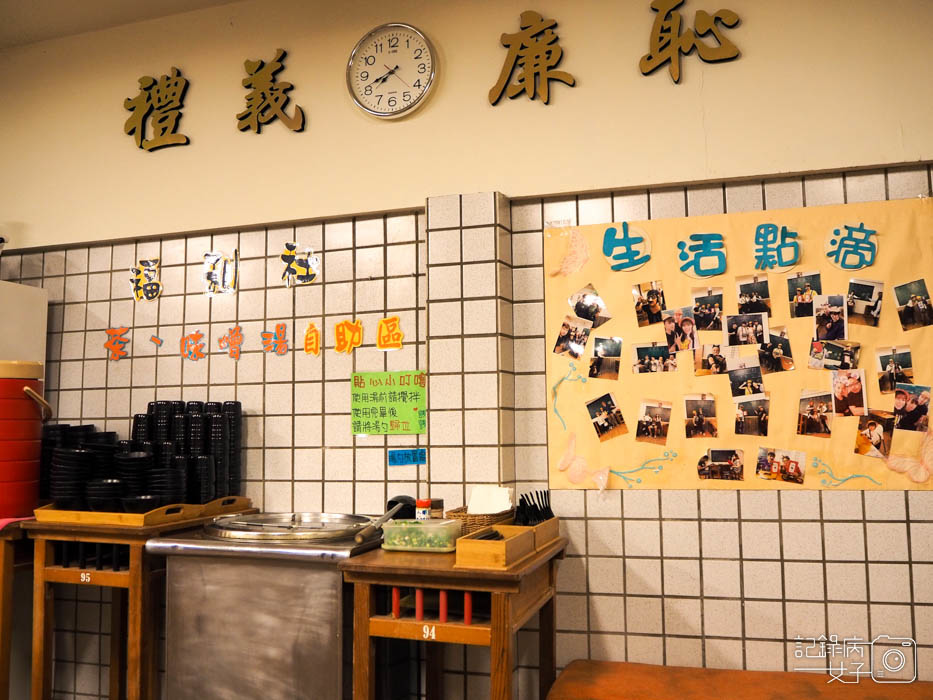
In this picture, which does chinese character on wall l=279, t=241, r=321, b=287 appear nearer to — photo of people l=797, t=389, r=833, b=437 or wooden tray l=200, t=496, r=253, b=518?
wooden tray l=200, t=496, r=253, b=518

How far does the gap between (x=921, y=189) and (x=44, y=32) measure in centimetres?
424

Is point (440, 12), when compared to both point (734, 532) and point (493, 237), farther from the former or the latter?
point (734, 532)

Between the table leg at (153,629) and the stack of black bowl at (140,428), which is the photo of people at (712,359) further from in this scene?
the stack of black bowl at (140,428)

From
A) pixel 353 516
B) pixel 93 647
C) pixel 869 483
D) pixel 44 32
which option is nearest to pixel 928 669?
pixel 869 483

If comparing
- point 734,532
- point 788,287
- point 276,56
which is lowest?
point 734,532

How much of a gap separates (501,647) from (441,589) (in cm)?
26

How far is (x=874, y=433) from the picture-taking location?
2.84 m

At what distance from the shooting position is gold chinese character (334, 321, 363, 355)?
11.4 ft

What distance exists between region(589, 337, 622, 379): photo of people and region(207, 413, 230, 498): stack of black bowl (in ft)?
5.39

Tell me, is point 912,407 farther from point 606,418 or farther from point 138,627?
point 138,627

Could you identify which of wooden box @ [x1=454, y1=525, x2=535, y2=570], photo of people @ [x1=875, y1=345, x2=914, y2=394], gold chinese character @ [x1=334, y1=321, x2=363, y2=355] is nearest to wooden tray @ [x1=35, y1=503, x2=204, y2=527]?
gold chinese character @ [x1=334, y1=321, x2=363, y2=355]

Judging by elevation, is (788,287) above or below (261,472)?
above

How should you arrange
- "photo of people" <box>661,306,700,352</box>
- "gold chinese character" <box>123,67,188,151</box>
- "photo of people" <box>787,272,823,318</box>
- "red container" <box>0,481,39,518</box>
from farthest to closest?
"gold chinese character" <box>123,67,188,151</box> → "red container" <box>0,481,39,518</box> → "photo of people" <box>661,306,700,352</box> → "photo of people" <box>787,272,823,318</box>

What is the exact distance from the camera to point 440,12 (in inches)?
134
